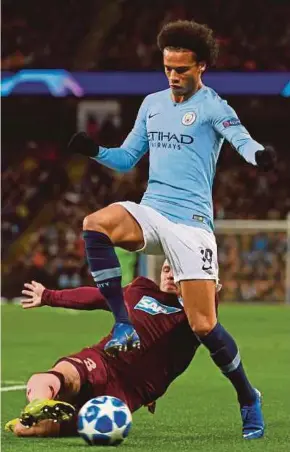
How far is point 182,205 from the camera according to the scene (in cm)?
633

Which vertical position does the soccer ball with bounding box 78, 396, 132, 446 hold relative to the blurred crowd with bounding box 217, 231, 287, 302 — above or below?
above

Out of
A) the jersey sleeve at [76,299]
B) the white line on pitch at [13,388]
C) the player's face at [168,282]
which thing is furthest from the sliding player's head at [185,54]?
the white line on pitch at [13,388]

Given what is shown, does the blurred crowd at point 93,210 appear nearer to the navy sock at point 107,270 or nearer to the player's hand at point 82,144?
the player's hand at point 82,144

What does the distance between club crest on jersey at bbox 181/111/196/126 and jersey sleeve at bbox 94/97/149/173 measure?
303 millimetres

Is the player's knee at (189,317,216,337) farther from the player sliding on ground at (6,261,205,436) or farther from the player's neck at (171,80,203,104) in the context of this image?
the player's neck at (171,80,203,104)

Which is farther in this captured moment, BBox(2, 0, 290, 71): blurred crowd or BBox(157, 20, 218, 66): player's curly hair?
BBox(2, 0, 290, 71): blurred crowd

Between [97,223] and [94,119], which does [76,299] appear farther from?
[94,119]

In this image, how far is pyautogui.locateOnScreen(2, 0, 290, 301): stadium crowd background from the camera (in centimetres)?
2294

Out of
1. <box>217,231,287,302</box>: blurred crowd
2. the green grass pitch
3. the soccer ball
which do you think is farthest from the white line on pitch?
<box>217,231,287,302</box>: blurred crowd

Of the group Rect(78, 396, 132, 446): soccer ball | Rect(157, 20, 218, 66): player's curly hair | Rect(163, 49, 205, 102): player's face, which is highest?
Rect(157, 20, 218, 66): player's curly hair

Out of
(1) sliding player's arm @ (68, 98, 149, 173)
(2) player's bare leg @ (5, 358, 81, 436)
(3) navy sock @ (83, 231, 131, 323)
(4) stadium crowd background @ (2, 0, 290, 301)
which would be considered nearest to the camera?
(2) player's bare leg @ (5, 358, 81, 436)

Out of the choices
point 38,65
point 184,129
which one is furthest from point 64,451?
point 38,65

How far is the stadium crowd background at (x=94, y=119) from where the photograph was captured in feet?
75.3

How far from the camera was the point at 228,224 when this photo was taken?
20.6 m
